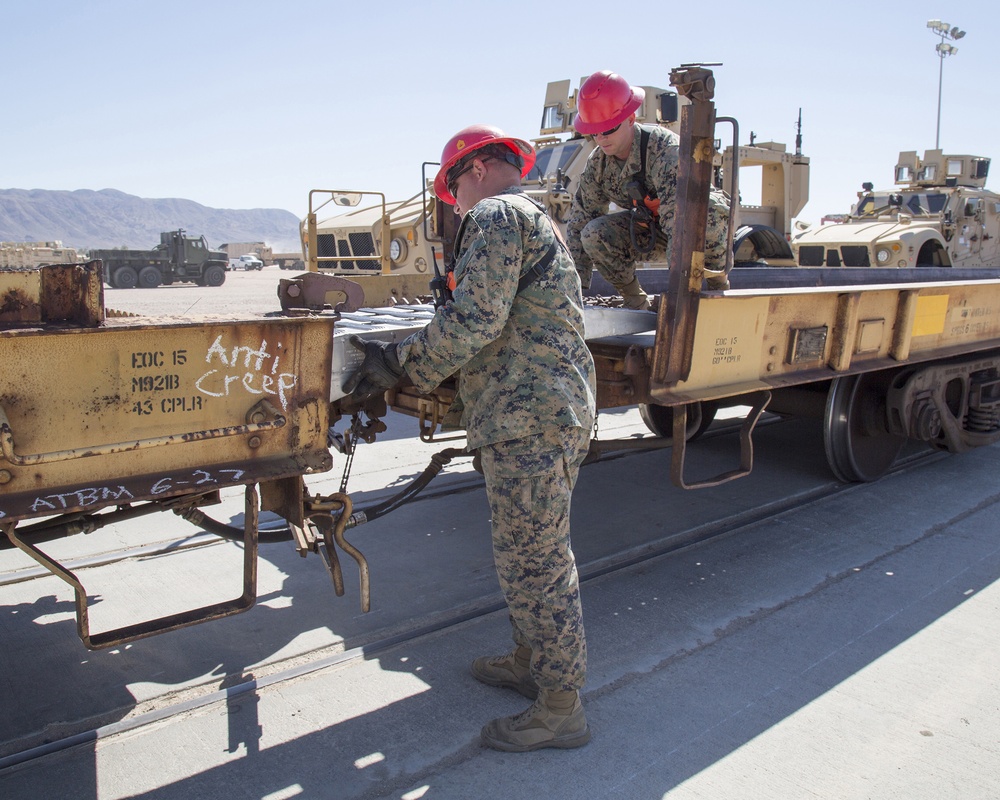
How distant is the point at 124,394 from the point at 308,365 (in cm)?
55

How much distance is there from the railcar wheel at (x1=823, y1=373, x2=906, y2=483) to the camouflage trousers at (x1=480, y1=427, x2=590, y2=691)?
336cm

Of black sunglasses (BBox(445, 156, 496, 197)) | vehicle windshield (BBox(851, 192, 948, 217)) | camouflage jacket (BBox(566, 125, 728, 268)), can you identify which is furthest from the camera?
vehicle windshield (BBox(851, 192, 948, 217))

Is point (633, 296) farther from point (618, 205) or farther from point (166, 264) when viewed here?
point (166, 264)

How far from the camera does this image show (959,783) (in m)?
2.84

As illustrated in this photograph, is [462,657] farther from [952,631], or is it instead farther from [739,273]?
[739,273]

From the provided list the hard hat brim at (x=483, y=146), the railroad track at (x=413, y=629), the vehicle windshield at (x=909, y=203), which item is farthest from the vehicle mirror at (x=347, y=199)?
the vehicle windshield at (x=909, y=203)

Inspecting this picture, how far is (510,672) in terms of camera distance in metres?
3.37

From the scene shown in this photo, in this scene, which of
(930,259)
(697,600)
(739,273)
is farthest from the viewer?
(930,259)

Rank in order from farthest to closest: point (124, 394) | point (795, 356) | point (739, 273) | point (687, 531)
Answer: point (739, 273)
point (687, 531)
point (795, 356)
point (124, 394)

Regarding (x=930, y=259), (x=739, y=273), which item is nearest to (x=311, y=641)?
(x=739, y=273)

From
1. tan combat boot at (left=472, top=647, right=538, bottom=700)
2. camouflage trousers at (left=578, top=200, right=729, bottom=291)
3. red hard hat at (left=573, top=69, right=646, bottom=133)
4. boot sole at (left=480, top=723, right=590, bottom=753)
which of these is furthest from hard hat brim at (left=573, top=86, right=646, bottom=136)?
boot sole at (left=480, top=723, right=590, bottom=753)

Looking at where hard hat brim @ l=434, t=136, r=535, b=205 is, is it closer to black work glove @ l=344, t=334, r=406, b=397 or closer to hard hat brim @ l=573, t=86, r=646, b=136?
black work glove @ l=344, t=334, r=406, b=397

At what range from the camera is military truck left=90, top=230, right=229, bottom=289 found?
1425 inches

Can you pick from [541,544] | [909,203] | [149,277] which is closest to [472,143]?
[541,544]
